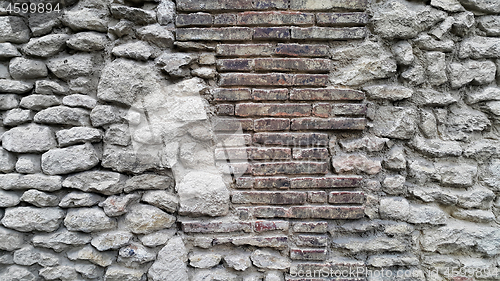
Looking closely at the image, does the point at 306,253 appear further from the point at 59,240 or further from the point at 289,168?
the point at 59,240

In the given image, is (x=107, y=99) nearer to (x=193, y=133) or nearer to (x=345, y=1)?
(x=193, y=133)

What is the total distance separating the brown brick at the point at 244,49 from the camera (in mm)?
1505

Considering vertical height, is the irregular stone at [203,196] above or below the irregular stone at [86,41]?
below

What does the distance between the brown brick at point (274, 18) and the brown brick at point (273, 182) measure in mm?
892

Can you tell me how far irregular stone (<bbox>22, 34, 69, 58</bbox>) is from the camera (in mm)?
1488

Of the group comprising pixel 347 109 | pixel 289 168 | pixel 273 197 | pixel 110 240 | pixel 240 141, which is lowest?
pixel 110 240

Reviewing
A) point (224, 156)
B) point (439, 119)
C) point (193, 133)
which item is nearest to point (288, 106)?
point (224, 156)

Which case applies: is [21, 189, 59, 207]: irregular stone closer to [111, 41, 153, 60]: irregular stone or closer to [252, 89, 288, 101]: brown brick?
[111, 41, 153, 60]: irregular stone

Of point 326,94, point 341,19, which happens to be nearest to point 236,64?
point 326,94

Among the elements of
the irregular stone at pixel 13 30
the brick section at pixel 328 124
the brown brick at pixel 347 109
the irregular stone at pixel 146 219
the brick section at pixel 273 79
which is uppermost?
the irregular stone at pixel 13 30

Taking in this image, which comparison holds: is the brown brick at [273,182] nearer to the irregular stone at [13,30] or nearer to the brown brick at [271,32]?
the brown brick at [271,32]

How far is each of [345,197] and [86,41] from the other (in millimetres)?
1755

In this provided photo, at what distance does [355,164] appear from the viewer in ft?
5.08

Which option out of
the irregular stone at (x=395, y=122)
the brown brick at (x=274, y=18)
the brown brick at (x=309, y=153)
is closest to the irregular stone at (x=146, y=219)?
the brown brick at (x=309, y=153)
